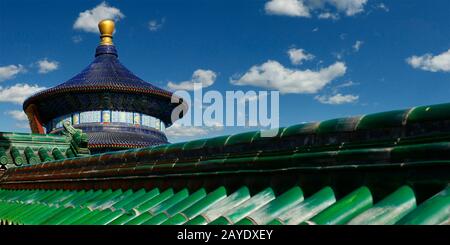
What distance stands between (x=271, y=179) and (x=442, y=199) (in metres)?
1.45

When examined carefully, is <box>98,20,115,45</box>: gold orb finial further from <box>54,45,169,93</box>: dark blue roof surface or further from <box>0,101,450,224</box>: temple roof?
<box>0,101,450,224</box>: temple roof

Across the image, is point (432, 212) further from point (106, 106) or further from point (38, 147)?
point (106, 106)

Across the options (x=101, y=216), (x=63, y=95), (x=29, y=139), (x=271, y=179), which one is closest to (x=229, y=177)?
(x=271, y=179)

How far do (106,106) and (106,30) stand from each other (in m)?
5.72

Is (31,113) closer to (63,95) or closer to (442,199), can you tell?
(63,95)

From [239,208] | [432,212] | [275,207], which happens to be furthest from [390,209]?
[239,208]

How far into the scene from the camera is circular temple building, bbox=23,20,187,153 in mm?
22094

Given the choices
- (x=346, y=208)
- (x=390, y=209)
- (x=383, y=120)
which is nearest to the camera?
(x=390, y=209)

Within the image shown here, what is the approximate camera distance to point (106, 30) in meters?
26.7

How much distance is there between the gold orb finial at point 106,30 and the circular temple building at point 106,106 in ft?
8.98

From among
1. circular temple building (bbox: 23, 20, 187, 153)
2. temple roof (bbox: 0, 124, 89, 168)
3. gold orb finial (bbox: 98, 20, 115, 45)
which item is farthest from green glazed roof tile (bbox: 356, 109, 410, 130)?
gold orb finial (bbox: 98, 20, 115, 45)

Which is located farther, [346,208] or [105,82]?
[105,82]

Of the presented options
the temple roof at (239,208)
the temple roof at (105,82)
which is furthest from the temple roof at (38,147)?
the temple roof at (105,82)

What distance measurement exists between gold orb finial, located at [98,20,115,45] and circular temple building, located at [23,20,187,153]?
2737 millimetres
